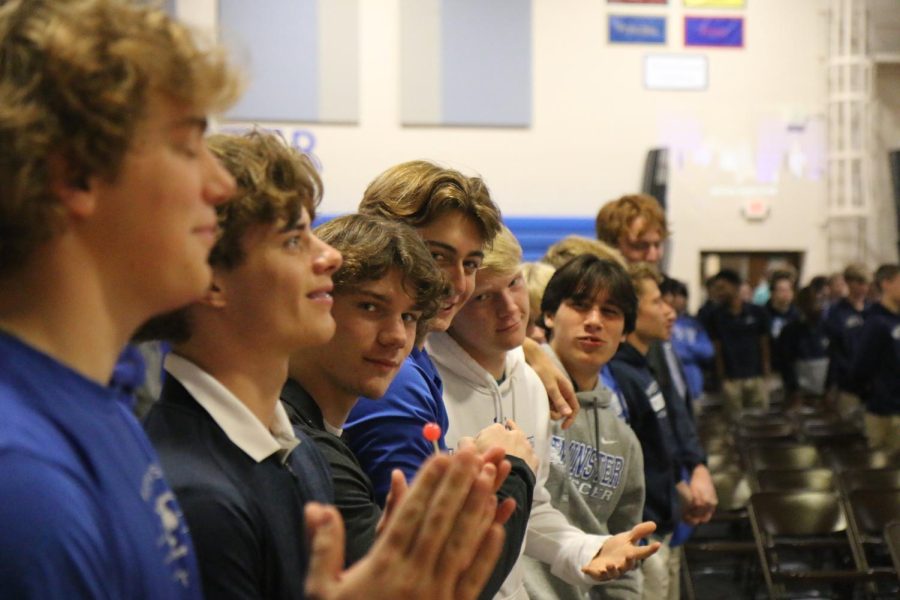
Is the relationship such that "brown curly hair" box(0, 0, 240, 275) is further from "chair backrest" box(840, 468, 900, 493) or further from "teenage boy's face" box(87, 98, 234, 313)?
"chair backrest" box(840, 468, 900, 493)

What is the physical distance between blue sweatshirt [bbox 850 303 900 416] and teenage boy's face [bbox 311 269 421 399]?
23.1 feet

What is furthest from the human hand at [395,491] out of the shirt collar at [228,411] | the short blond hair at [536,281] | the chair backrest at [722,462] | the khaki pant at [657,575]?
the chair backrest at [722,462]

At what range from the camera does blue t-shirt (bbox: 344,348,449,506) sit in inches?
72.4

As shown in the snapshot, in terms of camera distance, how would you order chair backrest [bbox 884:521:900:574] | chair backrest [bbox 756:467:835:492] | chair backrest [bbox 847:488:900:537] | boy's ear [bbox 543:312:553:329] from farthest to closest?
chair backrest [bbox 756:467:835:492]
chair backrest [bbox 847:488:900:537]
chair backrest [bbox 884:521:900:574]
boy's ear [bbox 543:312:553:329]

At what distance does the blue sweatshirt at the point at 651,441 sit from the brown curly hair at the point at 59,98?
3.02 metres

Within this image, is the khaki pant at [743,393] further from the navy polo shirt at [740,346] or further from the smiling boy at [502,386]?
the smiling boy at [502,386]

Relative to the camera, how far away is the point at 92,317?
1011 millimetres

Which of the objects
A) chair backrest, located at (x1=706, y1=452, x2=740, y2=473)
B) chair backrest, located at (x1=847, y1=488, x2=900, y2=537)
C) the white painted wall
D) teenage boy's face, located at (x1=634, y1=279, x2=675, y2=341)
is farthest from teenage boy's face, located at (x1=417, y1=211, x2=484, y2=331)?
the white painted wall

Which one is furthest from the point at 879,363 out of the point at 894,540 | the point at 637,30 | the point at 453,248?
A: the point at 453,248

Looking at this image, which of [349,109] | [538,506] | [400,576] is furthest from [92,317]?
[349,109]

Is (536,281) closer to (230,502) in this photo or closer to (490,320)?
(490,320)

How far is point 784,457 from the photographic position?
21.8 feet

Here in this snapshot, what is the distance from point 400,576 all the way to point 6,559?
1.06ft

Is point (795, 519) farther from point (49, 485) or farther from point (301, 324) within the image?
point (49, 485)
